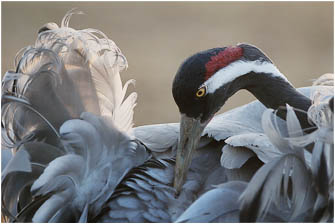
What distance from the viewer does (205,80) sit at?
53.9 inches

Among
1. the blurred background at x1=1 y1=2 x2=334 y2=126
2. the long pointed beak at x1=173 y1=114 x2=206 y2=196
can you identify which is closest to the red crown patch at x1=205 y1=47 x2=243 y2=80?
the long pointed beak at x1=173 y1=114 x2=206 y2=196

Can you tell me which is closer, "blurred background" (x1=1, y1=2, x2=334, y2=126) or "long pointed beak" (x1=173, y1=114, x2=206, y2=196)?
"long pointed beak" (x1=173, y1=114, x2=206, y2=196)

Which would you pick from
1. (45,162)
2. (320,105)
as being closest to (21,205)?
(45,162)

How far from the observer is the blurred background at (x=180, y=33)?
3.29m

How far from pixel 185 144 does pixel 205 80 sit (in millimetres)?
171

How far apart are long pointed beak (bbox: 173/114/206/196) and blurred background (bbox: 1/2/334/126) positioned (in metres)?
1.77

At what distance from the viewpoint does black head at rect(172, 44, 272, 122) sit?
4.39 ft

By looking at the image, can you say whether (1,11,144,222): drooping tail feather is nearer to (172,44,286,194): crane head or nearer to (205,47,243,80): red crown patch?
(172,44,286,194): crane head

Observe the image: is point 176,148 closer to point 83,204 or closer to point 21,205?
point 83,204

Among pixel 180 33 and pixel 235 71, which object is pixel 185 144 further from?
pixel 180 33

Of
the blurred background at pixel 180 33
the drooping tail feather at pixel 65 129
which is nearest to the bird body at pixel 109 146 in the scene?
the drooping tail feather at pixel 65 129

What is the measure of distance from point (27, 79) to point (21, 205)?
339 mm

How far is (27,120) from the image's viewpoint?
4.84 ft

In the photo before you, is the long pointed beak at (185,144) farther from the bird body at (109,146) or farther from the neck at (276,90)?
the neck at (276,90)
